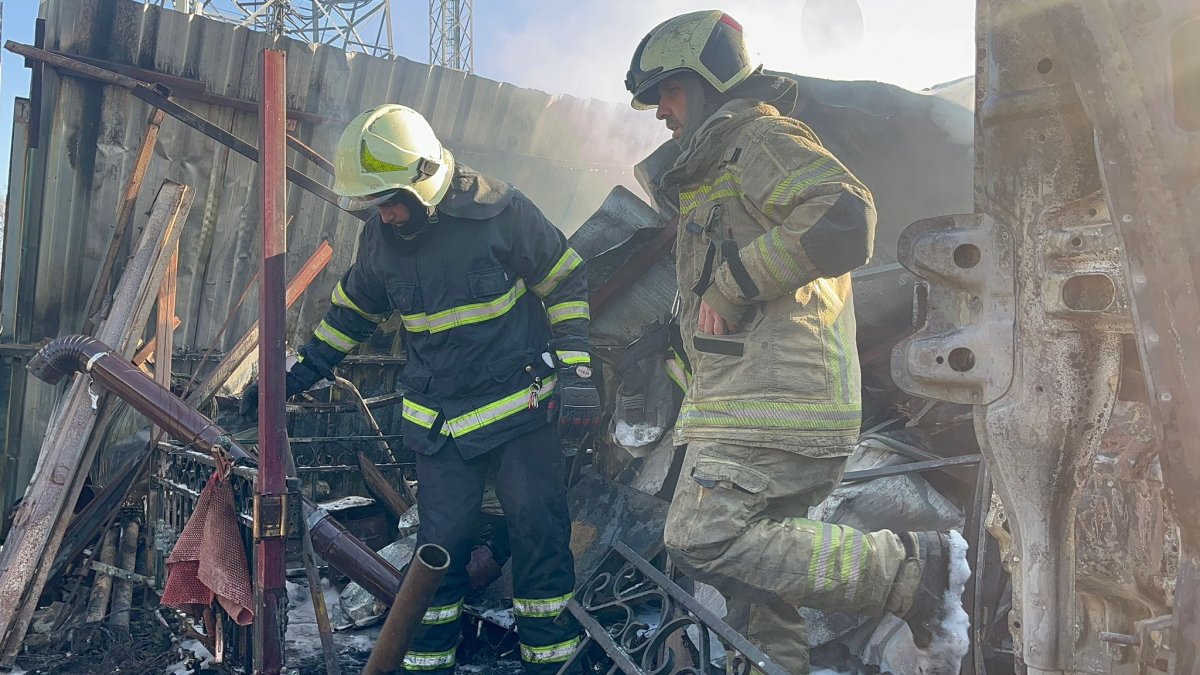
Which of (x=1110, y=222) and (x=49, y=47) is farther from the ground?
(x=49, y=47)

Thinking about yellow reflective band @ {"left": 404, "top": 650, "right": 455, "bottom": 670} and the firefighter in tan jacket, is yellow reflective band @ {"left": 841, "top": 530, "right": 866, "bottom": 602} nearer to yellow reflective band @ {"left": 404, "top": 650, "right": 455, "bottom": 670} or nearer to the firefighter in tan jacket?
the firefighter in tan jacket

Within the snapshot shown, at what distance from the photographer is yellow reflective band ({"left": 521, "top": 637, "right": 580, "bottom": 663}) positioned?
303 cm

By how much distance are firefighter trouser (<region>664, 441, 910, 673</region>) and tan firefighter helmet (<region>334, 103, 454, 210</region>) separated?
1516 mm

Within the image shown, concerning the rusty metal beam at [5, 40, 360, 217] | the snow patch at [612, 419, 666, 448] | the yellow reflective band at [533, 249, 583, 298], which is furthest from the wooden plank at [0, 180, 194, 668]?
the snow patch at [612, 419, 666, 448]

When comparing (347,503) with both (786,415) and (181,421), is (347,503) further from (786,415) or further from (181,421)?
(786,415)

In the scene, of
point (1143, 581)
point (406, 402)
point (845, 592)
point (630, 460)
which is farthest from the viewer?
point (630, 460)

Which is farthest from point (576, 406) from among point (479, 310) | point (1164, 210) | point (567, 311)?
point (1164, 210)

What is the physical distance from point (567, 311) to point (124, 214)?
125 inches

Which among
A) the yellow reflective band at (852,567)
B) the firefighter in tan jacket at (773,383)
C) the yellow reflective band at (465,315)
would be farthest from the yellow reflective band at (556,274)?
the yellow reflective band at (852,567)

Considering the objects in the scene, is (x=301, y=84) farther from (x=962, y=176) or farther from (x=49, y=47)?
(x=962, y=176)

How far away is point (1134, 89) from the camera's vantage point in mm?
1185

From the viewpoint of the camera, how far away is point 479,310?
3.24 m

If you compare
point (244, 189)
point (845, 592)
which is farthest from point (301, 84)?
point (845, 592)

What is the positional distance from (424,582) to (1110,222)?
5.35ft
